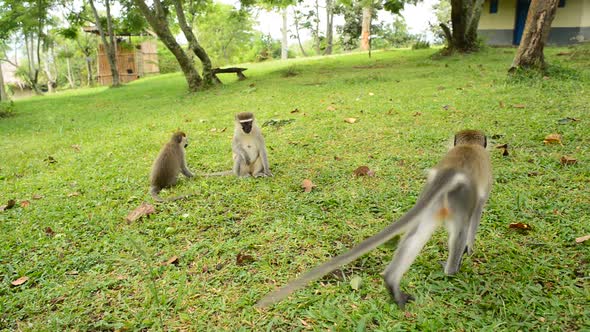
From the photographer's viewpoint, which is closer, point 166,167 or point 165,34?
point 166,167

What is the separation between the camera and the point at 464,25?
16.6 metres

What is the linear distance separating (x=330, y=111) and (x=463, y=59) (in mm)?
9200

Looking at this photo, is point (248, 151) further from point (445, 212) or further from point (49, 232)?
point (445, 212)

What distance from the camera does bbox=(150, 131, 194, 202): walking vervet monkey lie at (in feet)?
17.2

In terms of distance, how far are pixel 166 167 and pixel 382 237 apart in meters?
3.85

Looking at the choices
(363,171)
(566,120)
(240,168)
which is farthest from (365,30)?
(363,171)

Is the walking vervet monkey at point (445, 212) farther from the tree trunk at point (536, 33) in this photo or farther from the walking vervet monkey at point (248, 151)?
the tree trunk at point (536, 33)

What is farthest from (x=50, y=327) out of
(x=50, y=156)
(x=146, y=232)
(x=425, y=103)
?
(x=425, y=103)

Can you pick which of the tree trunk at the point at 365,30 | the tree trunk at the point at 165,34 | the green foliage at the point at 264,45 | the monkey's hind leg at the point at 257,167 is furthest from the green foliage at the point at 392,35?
the monkey's hind leg at the point at 257,167

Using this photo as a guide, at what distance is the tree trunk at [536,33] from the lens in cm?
909

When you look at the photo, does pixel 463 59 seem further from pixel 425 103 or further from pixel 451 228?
pixel 451 228

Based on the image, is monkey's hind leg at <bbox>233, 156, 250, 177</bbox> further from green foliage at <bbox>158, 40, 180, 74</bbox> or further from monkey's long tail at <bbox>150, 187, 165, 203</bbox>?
green foliage at <bbox>158, 40, 180, 74</bbox>

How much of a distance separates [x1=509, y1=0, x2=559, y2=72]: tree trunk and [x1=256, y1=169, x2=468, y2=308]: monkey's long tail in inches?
342

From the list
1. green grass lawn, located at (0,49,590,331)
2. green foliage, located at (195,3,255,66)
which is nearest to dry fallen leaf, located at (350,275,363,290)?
green grass lawn, located at (0,49,590,331)
